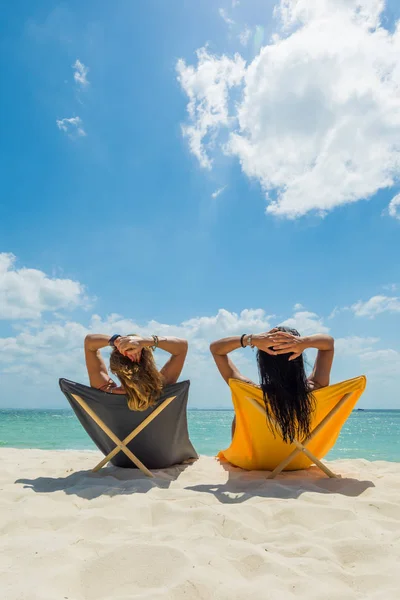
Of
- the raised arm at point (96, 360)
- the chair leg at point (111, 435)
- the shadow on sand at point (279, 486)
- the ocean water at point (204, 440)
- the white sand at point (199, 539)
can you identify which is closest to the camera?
the white sand at point (199, 539)

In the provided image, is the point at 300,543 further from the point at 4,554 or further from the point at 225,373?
the point at 225,373

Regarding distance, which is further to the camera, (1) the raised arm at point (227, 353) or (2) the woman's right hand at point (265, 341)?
(1) the raised arm at point (227, 353)

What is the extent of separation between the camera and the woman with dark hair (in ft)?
11.7

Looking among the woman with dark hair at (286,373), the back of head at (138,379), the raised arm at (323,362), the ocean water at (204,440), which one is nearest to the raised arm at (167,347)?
the back of head at (138,379)

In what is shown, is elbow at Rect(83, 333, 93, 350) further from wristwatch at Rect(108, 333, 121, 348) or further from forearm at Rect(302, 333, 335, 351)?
forearm at Rect(302, 333, 335, 351)

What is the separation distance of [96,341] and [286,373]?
1687mm

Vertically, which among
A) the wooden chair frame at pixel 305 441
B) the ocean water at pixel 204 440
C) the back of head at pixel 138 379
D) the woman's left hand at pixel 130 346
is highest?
the woman's left hand at pixel 130 346

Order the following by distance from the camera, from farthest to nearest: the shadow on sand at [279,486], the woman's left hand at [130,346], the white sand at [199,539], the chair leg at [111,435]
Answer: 1. the chair leg at [111,435]
2. the woman's left hand at [130,346]
3. the shadow on sand at [279,486]
4. the white sand at [199,539]

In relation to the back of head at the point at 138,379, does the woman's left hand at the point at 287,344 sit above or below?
above

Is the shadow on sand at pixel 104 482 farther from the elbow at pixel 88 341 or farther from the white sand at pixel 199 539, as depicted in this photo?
the elbow at pixel 88 341

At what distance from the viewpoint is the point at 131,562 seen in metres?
1.88

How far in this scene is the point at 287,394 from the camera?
11.7 ft

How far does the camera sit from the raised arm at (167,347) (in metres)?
3.68

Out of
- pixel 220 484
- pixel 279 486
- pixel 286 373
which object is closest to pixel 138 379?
pixel 220 484
